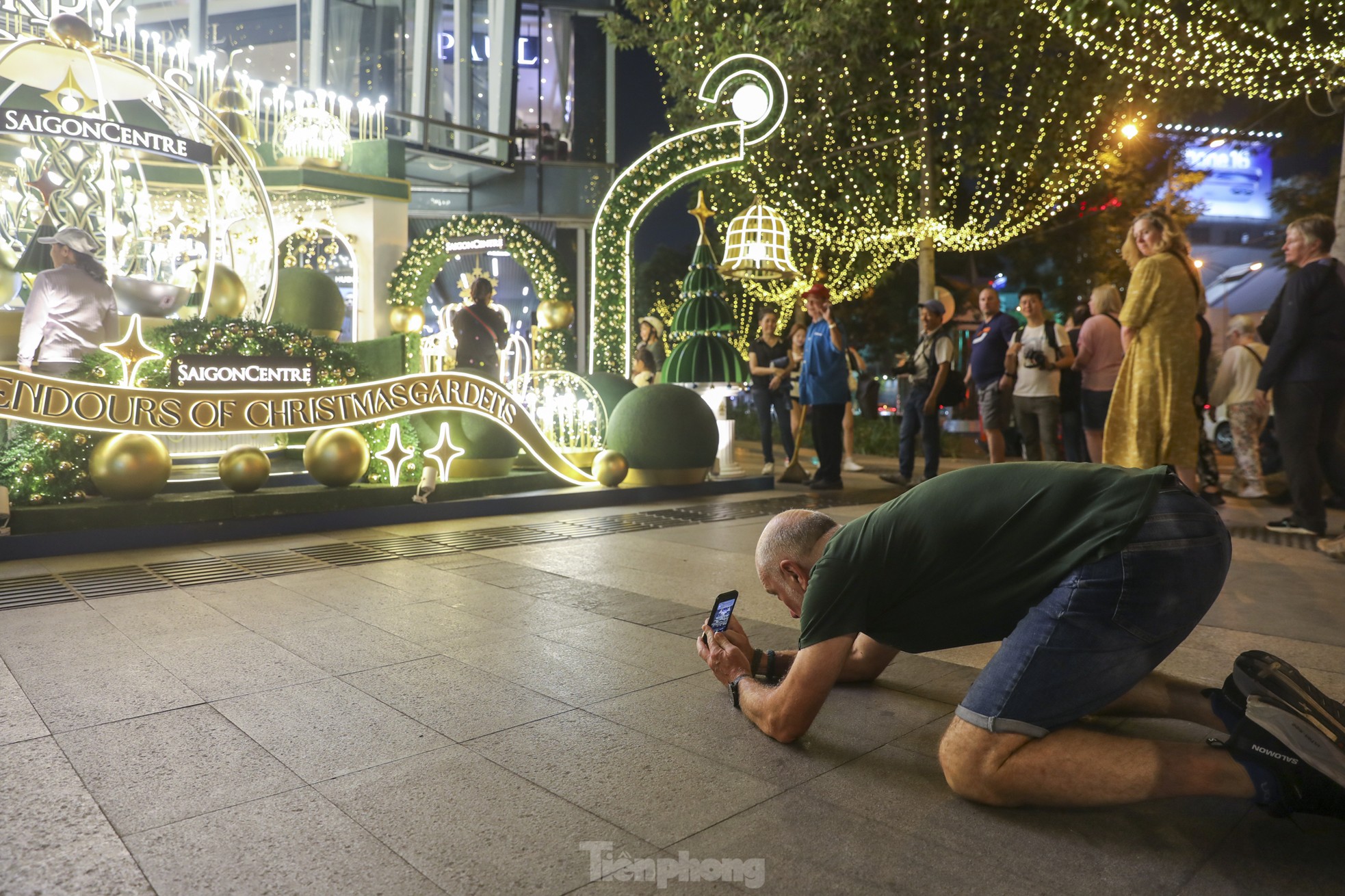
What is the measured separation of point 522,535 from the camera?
23.9 feet

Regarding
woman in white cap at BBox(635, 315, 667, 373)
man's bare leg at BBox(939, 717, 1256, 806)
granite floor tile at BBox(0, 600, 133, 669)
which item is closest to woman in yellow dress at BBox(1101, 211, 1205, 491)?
man's bare leg at BBox(939, 717, 1256, 806)

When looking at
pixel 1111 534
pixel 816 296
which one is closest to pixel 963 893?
pixel 1111 534

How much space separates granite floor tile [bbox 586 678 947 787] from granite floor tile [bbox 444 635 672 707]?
0.11 m

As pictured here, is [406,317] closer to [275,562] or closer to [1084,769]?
[275,562]

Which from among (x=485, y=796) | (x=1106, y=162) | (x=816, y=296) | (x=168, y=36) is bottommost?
(x=485, y=796)

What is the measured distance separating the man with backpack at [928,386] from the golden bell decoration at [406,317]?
6.98 metres

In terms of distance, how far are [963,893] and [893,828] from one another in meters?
0.33

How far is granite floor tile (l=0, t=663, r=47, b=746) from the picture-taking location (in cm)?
304

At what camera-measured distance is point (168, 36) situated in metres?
22.5

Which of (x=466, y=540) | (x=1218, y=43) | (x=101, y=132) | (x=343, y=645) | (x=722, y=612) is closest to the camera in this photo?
(x=722, y=612)

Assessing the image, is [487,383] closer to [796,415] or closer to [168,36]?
[796,415]

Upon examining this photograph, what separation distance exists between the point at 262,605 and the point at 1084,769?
3.94m

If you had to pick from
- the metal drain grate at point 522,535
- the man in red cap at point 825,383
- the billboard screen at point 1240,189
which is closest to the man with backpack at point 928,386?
the man in red cap at point 825,383

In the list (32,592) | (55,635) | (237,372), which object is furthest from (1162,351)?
(237,372)
